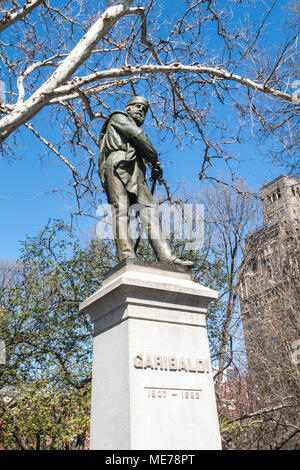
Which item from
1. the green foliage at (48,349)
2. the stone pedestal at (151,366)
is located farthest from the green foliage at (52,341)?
the stone pedestal at (151,366)

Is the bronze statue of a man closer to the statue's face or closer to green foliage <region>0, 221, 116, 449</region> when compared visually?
the statue's face

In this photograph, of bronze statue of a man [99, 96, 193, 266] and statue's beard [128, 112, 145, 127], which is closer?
bronze statue of a man [99, 96, 193, 266]

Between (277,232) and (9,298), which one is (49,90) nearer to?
(9,298)

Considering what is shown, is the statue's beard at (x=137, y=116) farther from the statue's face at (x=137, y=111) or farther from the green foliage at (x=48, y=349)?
the green foliage at (x=48, y=349)

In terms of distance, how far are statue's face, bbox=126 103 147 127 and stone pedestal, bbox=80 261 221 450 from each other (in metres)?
2.20

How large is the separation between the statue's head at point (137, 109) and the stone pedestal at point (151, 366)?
221 centimetres

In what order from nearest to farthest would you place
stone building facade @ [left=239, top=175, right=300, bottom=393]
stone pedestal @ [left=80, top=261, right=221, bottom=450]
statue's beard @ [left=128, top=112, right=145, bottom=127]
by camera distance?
stone pedestal @ [left=80, top=261, right=221, bottom=450], statue's beard @ [left=128, top=112, right=145, bottom=127], stone building facade @ [left=239, top=175, right=300, bottom=393]

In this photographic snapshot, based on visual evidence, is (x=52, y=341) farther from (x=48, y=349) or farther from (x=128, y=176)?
(x=128, y=176)

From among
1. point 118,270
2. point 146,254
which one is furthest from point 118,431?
point 146,254

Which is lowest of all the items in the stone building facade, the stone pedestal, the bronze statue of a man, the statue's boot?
the stone pedestal

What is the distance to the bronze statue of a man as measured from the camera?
5.05m

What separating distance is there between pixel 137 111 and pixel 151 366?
3486mm

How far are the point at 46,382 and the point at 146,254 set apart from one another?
18.4ft

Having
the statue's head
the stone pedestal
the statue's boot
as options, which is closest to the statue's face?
the statue's head
